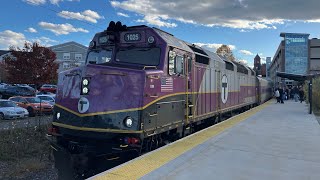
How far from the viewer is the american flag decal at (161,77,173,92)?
8563mm

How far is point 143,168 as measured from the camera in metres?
6.60

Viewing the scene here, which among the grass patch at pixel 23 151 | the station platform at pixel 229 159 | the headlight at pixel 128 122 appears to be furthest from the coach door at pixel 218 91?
the headlight at pixel 128 122

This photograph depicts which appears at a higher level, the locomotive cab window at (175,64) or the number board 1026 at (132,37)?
the number board 1026 at (132,37)

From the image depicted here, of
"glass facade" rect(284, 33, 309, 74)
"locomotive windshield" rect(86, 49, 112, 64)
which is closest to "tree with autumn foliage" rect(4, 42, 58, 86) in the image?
"locomotive windshield" rect(86, 49, 112, 64)

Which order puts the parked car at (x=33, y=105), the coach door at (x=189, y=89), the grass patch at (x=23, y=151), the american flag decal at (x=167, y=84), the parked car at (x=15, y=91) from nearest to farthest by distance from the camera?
the american flag decal at (x=167, y=84), the coach door at (x=189, y=89), the grass patch at (x=23, y=151), the parked car at (x=33, y=105), the parked car at (x=15, y=91)

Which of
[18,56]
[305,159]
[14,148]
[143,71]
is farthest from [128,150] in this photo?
[18,56]

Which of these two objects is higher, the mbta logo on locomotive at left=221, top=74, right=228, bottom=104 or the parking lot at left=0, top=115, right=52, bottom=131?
the mbta logo on locomotive at left=221, top=74, right=228, bottom=104

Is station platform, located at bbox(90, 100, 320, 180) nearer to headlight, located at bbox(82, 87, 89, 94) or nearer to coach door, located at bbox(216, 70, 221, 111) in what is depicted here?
headlight, located at bbox(82, 87, 89, 94)

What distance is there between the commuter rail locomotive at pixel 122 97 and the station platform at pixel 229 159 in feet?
2.25

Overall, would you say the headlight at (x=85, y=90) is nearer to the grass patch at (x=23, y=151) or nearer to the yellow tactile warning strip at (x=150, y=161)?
the yellow tactile warning strip at (x=150, y=161)

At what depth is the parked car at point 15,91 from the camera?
40594 millimetres

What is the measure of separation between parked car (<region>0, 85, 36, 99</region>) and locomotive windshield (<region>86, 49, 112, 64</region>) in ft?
109

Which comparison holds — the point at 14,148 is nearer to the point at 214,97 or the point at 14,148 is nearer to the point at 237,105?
the point at 214,97

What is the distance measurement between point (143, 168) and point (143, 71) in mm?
2199
